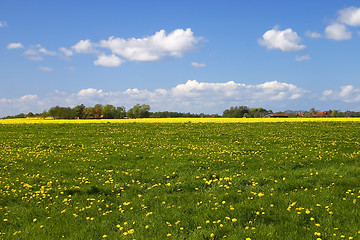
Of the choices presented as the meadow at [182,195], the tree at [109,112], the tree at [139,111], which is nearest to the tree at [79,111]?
the tree at [109,112]

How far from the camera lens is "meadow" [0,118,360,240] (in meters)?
7.41

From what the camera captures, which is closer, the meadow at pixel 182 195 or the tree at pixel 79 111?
the meadow at pixel 182 195

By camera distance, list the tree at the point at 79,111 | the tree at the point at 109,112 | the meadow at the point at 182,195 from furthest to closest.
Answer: the tree at the point at 109,112 < the tree at the point at 79,111 < the meadow at the point at 182,195

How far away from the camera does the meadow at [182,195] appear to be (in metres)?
7.41

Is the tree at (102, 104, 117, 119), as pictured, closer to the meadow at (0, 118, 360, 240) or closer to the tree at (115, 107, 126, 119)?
the tree at (115, 107, 126, 119)

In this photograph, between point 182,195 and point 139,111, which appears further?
point 139,111

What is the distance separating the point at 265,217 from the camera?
7.87 metres


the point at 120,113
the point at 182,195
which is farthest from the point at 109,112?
the point at 182,195

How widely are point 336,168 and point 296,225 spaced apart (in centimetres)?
793

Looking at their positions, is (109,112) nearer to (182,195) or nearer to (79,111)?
(79,111)

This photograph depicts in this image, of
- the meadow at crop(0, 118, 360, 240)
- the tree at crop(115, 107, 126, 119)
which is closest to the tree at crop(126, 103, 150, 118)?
the tree at crop(115, 107, 126, 119)

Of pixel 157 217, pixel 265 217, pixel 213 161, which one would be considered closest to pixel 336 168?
pixel 213 161

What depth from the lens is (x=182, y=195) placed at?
1009 cm

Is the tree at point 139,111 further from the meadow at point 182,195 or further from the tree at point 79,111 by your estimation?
the meadow at point 182,195
